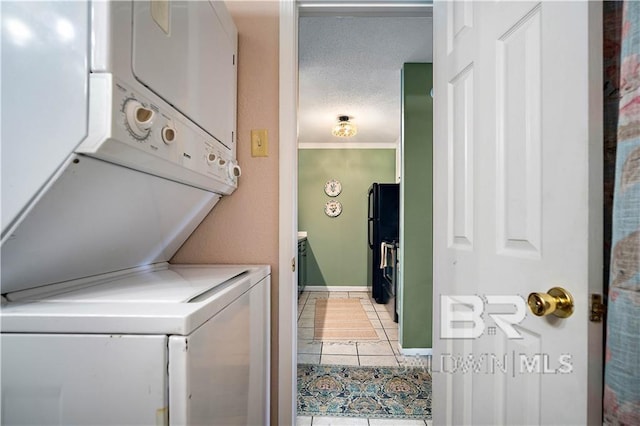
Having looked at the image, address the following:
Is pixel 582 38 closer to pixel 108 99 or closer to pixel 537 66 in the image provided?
pixel 537 66

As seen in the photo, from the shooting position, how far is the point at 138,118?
0.65 meters

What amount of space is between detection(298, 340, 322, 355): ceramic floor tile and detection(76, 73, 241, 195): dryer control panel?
1946mm

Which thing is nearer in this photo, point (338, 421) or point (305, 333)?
point (338, 421)

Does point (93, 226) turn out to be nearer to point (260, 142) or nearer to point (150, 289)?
point (150, 289)

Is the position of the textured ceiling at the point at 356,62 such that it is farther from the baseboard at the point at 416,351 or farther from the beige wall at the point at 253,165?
the baseboard at the point at 416,351

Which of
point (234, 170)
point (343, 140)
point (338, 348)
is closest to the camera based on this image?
point (234, 170)

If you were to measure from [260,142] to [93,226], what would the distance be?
2.49 ft

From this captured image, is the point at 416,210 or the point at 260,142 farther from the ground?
the point at 260,142

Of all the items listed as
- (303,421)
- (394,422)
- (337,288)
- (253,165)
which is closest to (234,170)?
(253,165)

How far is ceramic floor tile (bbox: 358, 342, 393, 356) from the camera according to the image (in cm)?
255

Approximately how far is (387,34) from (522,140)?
5.94 feet

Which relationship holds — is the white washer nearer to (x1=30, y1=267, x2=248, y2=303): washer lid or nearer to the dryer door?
(x1=30, y1=267, x2=248, y2=303): washer lid

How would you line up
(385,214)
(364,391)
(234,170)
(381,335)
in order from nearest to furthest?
(234,170), (364,391), (381,335), (385,214)

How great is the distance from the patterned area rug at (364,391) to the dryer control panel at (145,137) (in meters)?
1.52
